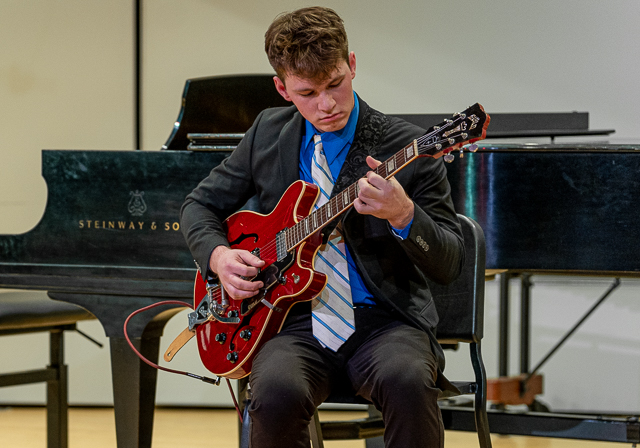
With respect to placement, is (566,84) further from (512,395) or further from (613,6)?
(512,395)

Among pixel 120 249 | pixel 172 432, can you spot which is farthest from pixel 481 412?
pixel 172 432

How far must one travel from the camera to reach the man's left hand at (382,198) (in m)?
1.42

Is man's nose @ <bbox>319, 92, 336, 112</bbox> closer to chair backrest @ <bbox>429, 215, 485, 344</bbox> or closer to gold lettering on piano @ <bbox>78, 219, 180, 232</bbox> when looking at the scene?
chair backrest @ <bbox>429, 215, 485, 344</bbox>

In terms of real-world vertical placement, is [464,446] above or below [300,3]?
below

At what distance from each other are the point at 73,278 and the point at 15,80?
2464 millimetres

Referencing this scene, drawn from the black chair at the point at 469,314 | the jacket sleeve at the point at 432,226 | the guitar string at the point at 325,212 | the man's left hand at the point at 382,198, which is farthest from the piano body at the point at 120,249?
the man's left hand at the point at 382,198

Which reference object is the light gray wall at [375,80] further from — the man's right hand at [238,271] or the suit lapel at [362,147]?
the man's right hand at [238,271]

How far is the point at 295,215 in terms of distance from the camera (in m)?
1.69

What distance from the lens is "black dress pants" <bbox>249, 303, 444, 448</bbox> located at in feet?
4.72

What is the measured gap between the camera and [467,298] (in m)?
1.94

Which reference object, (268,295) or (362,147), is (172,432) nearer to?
(268,295)

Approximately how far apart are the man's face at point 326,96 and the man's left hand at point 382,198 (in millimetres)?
289

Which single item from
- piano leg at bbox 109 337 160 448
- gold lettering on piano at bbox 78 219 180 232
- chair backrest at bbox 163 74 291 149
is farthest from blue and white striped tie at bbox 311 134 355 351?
chair backrest at bbox 163 74 291 149

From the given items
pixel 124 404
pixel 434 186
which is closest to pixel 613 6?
pixel 434 186
